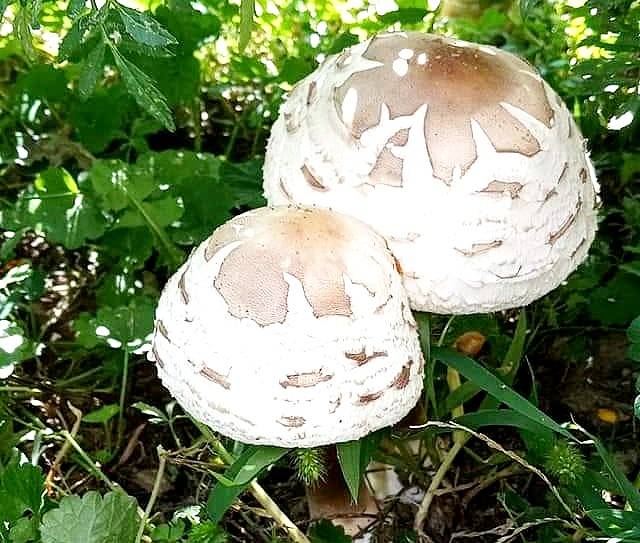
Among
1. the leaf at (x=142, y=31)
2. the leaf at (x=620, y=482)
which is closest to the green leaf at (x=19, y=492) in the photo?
the leaf at (x=142, y=31)

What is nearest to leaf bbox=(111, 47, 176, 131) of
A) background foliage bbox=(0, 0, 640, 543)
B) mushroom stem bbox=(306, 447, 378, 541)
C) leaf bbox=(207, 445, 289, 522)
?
background foliage bbox=(0, 0, 640, 543)

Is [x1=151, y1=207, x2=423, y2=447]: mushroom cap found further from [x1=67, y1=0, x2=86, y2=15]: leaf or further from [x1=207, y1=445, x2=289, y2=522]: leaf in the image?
[x1=67, y1=0, x2=86, y2=15]: leaf

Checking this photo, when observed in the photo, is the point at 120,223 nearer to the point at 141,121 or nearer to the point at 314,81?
the point at 141,121

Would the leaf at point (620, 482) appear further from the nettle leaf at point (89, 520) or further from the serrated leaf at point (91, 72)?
the serrated leaf at point (91, 72)

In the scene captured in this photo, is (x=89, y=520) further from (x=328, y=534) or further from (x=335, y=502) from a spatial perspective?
(x=335, y=502)

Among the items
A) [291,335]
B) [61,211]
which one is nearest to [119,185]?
[61,211]

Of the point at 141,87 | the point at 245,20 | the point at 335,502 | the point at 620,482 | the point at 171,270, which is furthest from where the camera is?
the point at 171,270
